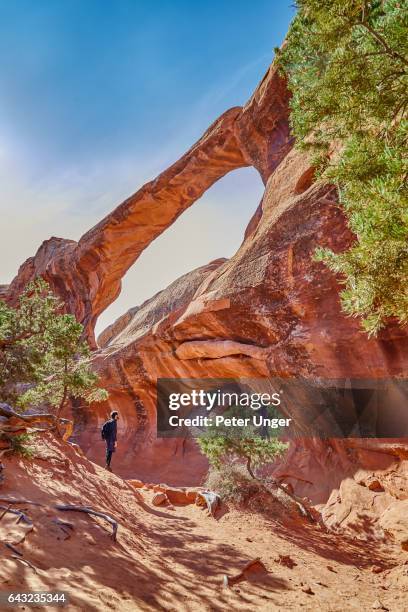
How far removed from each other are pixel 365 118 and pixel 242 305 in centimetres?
725

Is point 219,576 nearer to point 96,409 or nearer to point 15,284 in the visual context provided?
point 96,409

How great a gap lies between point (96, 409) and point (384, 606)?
2015 centimetres

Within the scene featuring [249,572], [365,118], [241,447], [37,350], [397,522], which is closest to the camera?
[249,572]

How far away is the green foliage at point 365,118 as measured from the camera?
4.29 m

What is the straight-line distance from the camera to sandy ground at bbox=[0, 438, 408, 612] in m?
4.03

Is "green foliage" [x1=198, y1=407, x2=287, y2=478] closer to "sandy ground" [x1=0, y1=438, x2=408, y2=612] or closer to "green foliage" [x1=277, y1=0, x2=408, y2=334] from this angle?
"sandy ground" [x1=0, y1=438, x2=408, y2=612]

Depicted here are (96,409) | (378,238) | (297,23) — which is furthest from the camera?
(96,409)

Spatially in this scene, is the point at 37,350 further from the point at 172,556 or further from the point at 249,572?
the point at 249,572

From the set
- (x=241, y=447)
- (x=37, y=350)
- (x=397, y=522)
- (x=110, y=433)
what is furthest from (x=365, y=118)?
(x=110, y=433)

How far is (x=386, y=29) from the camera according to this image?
470 centimetres

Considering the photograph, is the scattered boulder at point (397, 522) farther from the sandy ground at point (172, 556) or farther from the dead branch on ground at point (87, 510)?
the dead branch on ground at point (87, 510)

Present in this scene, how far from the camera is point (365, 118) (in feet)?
19.0

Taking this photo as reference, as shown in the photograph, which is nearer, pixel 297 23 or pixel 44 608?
pixel 44 608

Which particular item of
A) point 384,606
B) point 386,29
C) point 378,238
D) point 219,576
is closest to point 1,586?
point 219,576
